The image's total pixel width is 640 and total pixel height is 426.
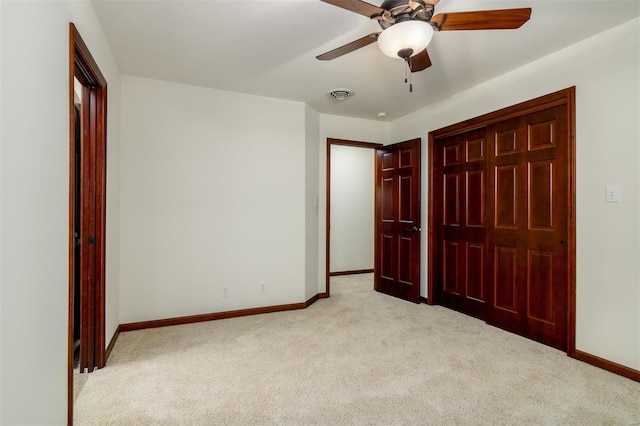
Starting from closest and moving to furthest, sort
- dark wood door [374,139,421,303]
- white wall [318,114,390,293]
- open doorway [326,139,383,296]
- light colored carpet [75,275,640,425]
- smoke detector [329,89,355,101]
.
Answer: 1. light colored carpet [75,275,640,425]
2. smoke detector [329,89,355,101]
3. dark wood door [374,139,421,303]
4. white wall [318,114,390,293]
5. open doorway [326,139,383,296]

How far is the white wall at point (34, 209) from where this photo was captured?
1.12 meters

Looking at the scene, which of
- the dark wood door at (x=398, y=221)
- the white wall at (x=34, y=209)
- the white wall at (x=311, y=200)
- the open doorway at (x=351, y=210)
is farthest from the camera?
the open doorway at (x=351, y=210)

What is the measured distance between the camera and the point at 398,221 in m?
4.60

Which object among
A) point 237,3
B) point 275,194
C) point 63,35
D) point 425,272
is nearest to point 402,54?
point 237,3

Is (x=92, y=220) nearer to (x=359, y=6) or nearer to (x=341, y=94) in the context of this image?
(x=359, y=6)

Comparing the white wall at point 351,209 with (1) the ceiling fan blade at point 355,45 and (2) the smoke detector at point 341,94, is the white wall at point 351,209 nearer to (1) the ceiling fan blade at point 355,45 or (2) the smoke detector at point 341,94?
(2) the smoke detector at point 341,94

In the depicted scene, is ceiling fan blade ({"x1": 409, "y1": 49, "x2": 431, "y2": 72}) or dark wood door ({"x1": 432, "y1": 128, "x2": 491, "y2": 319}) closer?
ceiling fan blade ({"x1": 409, "y1": 49, "x2": 431, "y2": 72})

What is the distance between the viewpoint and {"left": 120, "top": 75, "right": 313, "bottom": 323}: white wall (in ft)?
10.9

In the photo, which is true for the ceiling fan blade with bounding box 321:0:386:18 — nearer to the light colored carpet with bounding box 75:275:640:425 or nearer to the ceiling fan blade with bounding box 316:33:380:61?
the ceiling fan blade with bounding box 316:33:380:61

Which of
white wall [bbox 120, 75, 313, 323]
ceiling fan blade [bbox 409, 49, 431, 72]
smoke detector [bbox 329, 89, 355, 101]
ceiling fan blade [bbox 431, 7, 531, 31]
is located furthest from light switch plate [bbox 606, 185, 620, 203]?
white wall [bbox 120, 75, 313, 323]

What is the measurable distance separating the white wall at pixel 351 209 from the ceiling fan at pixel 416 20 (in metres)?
4.25

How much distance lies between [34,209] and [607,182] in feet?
11.4

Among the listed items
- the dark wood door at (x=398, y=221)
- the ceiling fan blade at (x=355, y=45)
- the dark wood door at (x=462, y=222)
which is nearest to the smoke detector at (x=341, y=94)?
the dark wood door at (x=398, y=221)

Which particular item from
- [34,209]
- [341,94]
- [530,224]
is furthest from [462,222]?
[34,209]
